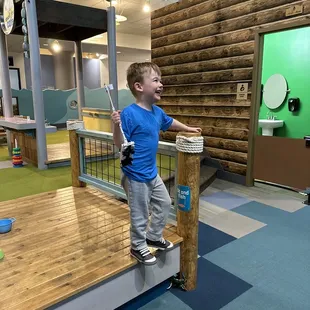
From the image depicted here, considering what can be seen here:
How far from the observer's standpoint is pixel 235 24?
13.7ft

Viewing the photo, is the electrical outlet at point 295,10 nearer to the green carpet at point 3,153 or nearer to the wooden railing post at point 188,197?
the wooden railing post at point 188,197

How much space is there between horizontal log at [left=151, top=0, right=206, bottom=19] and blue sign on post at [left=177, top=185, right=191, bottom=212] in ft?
12.9

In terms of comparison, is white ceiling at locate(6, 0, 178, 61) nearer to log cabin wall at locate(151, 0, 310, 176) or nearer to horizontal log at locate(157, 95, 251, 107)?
log cabin wall at locate(151, 0, 310, 176)

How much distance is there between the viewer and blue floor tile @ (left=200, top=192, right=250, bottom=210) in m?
3.50

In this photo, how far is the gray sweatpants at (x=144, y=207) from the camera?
1.67 m

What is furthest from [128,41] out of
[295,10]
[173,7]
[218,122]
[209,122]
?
[295,10]

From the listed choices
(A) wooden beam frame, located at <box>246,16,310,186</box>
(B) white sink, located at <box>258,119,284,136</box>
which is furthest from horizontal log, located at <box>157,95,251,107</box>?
(B) white sink, located at <box>258,119,284,136</box>

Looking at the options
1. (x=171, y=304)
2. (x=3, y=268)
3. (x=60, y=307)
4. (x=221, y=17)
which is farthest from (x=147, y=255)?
(x=221, y=17)

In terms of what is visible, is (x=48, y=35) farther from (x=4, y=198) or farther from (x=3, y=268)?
(x=3, y=268)

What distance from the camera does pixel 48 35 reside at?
19.7 feet

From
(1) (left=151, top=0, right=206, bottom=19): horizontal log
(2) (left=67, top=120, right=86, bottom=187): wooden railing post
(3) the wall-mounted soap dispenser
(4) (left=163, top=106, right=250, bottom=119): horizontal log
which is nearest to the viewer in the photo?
(2) (left=67, top=120, right=86, bottom=187): wooden railing post

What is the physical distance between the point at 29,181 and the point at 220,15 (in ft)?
12.5

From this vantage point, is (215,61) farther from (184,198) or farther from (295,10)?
(184,198)

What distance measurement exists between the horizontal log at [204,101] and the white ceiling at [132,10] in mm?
1813
